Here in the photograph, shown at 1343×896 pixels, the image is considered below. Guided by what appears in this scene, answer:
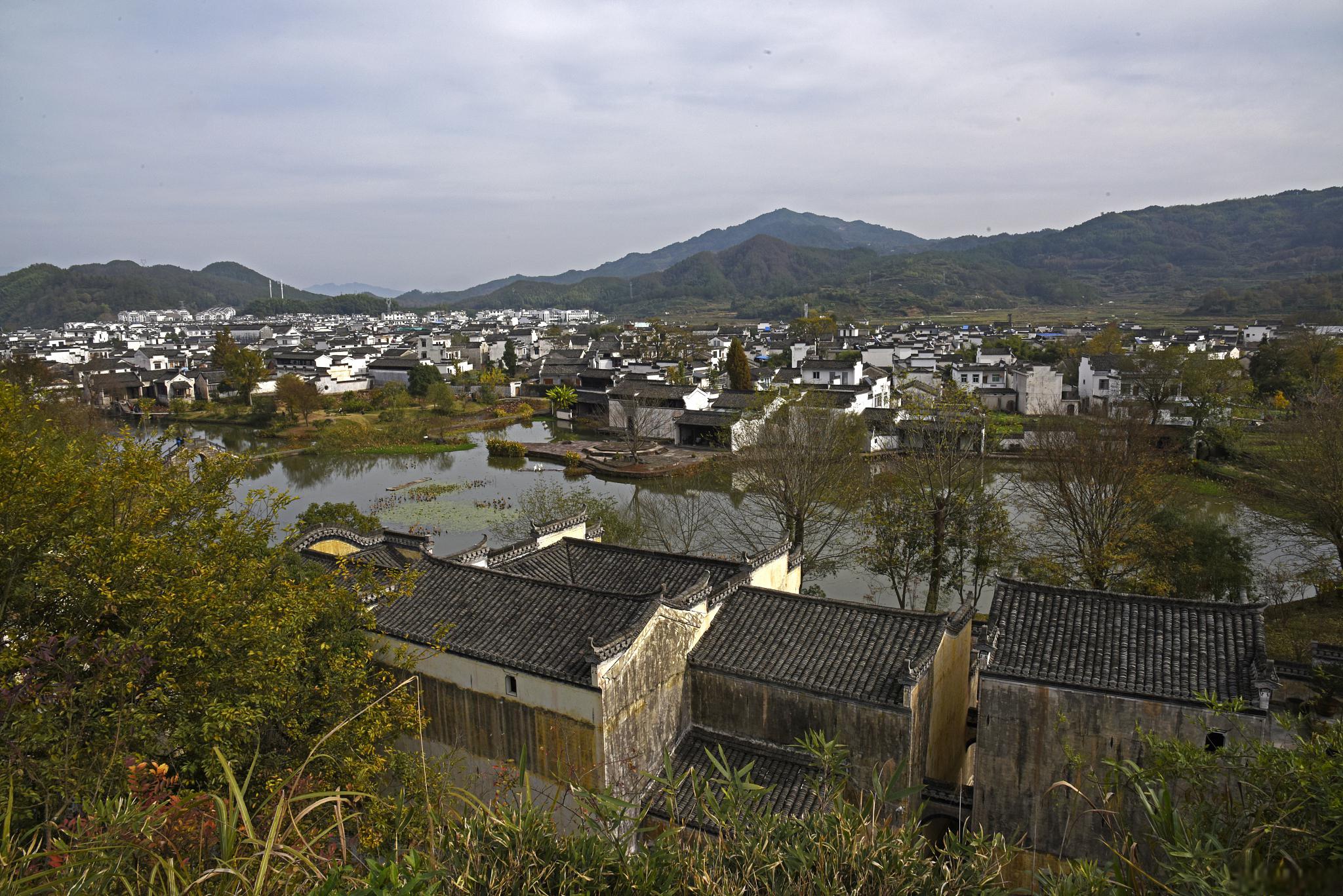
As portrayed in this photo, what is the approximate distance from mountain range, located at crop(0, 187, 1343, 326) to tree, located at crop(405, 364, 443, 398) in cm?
6955

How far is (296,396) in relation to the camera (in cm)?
3825

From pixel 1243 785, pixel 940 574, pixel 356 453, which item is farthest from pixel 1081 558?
pixel 356 453

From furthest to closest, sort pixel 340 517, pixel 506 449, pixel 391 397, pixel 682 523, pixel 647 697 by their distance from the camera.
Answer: pixel 391 397
pixel 506 449
pixel 682 523
pixel 340 517
pixel 647 697

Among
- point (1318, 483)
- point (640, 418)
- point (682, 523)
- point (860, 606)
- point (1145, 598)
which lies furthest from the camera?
point (640, 418)

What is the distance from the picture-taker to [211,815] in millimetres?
4375

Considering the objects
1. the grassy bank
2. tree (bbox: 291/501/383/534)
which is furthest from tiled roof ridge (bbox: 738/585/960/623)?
tree (bbox: 291/501/383/534)

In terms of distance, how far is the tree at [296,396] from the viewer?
38.2 meters

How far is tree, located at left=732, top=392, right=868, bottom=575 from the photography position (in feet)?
51.6

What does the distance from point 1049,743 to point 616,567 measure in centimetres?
574

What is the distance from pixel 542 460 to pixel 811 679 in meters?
25.3

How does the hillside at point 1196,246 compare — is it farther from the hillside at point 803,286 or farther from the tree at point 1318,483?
the tree at point 1318,483

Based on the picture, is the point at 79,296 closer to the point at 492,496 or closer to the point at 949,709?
the point at 492,496

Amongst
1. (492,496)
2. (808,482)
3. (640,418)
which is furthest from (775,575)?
(640,418)

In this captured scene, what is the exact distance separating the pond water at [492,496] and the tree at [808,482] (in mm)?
741
